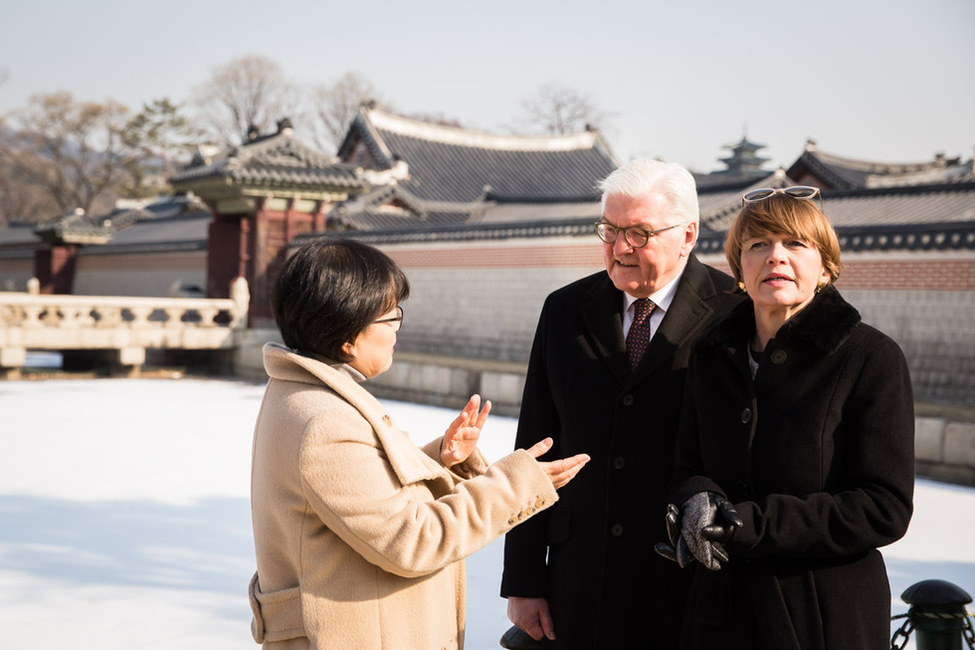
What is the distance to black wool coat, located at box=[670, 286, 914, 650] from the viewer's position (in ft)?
5.93

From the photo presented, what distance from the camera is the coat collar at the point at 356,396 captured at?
1738mm

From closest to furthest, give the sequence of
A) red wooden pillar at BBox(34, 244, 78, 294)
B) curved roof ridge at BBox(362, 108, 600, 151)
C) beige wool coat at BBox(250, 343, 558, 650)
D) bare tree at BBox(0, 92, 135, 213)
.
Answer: beige wool coat at BBox(250, 343, 558, 650)
red wooden pillar at BBox(34, 244, 78, 294)
curved roof ridge at BBox(362, 108, 600, 151)
bare tree at BBox(0, 92, 135, 213)

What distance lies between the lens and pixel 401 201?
2202 cm

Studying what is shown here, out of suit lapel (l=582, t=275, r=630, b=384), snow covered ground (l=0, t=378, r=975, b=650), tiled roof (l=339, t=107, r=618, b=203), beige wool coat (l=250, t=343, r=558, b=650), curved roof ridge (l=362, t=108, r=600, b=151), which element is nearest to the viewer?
beige wool coat (l=250, t=343, r=558, b=650)

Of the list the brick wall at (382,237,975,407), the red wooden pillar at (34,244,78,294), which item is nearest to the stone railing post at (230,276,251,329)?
the brick wall at (382,237,975,407)

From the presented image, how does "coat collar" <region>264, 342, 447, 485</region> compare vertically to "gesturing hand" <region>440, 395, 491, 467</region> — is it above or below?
above

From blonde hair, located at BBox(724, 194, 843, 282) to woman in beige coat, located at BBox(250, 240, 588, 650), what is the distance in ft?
2.40

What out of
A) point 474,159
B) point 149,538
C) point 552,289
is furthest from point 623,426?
point 474,159

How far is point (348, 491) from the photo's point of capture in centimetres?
166

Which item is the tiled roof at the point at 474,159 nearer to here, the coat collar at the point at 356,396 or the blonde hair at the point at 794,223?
the blonde hair at the point at 794,223

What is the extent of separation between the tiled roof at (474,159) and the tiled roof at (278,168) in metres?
6.50

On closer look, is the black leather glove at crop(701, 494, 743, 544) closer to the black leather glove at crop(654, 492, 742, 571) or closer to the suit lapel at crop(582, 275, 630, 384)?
the black leather glove at crop(654, 492, 742, 571)

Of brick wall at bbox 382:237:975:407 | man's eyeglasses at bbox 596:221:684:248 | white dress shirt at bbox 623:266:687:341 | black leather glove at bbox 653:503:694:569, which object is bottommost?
brick wall at bbox 382:237:975:407

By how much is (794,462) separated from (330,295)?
3.31ft
